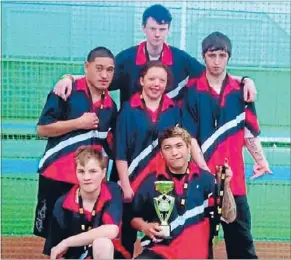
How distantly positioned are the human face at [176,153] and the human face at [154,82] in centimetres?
28

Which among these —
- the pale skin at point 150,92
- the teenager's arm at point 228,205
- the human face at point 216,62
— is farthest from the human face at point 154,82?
the teenager's arm at point 228,205

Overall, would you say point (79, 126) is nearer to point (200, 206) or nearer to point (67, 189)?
point (67, 189)

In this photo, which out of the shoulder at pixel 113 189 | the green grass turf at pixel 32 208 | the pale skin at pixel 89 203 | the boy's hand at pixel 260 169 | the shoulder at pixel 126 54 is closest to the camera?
the pale skin at pixel 89 203

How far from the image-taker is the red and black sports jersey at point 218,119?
14.8ft

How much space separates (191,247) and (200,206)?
22cm

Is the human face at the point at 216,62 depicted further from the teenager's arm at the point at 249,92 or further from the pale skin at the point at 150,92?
the pale skin at the point at 150,92

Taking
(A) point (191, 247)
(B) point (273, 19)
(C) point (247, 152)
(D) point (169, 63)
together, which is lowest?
(A) point (191, 247)

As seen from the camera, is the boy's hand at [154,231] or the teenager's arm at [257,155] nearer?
the boy's hand at [154,231]

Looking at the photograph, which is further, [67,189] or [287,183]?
[287,183]

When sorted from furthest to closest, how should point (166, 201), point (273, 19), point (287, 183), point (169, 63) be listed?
point (287, 183), point (273, 19), point (169, 63), point (166, 201)

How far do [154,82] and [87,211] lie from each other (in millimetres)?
786

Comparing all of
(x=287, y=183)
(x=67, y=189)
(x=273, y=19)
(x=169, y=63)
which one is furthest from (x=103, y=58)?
(x=287, y=183)

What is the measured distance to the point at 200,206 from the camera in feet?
14.2

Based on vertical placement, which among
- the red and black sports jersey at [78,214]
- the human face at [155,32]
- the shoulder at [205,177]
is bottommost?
the red and black sports jersey at [78,214]
